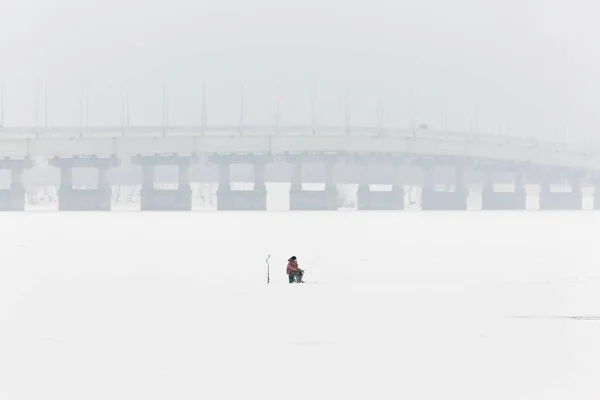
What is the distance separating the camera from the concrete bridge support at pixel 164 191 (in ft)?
518

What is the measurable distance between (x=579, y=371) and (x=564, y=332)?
372cm

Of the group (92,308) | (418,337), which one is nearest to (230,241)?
(92,308)

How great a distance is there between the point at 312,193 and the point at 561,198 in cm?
5506

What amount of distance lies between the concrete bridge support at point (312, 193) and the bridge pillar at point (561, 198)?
156ft

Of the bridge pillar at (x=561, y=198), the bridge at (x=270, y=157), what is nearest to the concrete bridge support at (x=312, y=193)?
the bridge at (x=270, y=157)

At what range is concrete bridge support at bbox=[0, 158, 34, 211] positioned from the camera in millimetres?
158250

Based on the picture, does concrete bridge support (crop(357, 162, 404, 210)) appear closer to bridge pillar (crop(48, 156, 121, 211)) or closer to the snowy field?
bridge pillar (crop(48, 156, 121, 211))

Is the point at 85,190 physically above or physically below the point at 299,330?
above

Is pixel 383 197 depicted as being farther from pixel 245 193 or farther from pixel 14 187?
pixel 14 187

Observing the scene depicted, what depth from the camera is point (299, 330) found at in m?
19.3

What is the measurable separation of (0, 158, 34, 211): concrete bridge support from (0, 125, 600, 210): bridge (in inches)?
6.2

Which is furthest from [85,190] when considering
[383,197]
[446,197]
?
[446,197]

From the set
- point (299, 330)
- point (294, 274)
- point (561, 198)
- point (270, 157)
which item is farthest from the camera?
point (561, 198)

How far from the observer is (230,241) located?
53.6m
